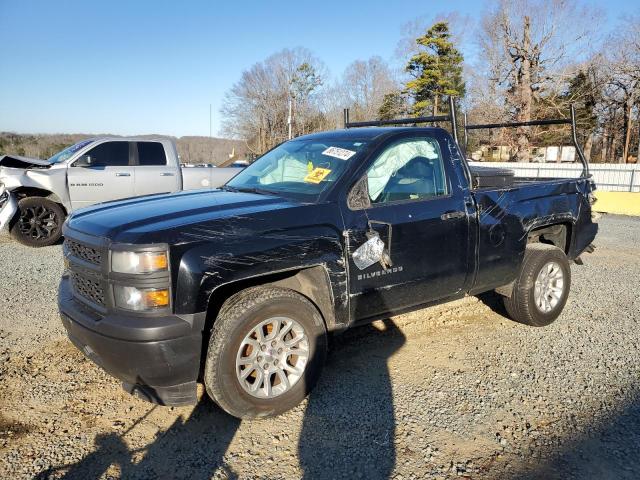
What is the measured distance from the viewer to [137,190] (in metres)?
8.86

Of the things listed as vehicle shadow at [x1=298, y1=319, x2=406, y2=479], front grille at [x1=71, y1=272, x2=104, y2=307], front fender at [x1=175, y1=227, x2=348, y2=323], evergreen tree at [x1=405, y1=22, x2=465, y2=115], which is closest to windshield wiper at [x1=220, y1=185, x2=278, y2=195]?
front fender at [x1=175, y1=227, x2=348, y2=323]

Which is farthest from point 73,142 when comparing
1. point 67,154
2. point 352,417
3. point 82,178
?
point 352,417

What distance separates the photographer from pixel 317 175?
3639 millimetres

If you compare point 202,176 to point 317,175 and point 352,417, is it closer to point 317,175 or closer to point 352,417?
point 317,175

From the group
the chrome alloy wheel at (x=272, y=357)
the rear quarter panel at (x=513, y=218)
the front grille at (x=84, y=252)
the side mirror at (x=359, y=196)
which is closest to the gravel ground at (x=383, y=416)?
the chrome alloy wheel at (x=272, y=357)

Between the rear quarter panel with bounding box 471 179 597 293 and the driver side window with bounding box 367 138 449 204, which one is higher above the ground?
the driver side window with bounding box 367 138 449 204

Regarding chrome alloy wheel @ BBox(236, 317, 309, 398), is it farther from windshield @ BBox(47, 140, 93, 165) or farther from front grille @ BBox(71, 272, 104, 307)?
windshield @ BBox(47, 140, 93, 165)

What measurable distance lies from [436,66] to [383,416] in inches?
1469

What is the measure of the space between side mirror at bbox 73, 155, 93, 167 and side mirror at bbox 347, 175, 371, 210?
6.38m

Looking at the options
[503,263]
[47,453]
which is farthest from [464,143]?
[47,453]

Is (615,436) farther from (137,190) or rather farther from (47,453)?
(137,190)

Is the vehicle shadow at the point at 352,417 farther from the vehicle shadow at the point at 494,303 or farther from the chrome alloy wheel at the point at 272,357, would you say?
the vehicle shadow at the point at 494,303

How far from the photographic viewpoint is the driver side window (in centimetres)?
364

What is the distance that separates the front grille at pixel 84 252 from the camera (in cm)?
290
